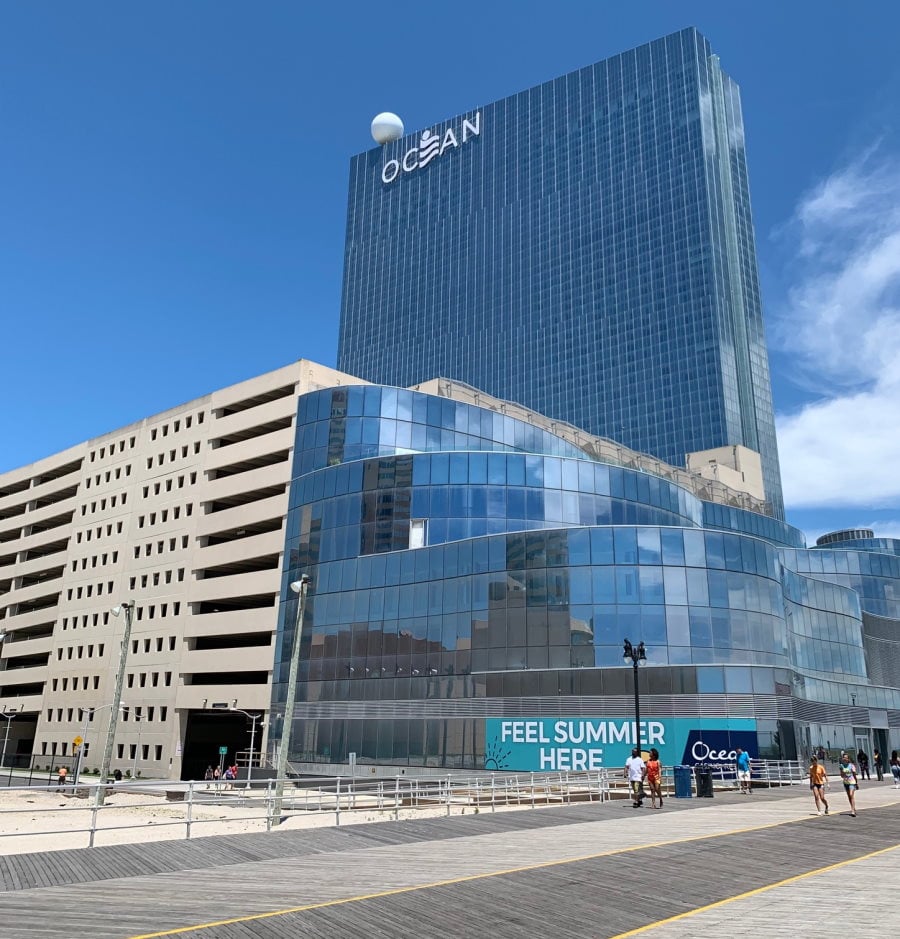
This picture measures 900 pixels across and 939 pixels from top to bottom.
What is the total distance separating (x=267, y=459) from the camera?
73.0m

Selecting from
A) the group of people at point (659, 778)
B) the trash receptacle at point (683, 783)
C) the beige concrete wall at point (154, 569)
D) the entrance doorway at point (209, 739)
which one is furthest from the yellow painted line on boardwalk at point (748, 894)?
the entrance doorway at point (209, 739)

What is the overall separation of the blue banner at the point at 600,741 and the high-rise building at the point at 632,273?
106582mm

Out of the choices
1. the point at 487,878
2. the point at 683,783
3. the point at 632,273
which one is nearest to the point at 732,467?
the point at 683,783

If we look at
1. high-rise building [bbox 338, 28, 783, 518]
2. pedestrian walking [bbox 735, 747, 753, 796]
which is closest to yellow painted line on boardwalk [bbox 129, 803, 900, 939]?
pedestrian walking [bbox 735, 747, 753, 796]

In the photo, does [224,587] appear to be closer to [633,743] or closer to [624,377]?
[633,743]

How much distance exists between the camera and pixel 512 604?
5041 centimetres

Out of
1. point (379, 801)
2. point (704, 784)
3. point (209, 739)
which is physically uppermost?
point (209, 739)

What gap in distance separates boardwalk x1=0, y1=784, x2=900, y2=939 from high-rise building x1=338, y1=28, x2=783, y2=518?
436ft

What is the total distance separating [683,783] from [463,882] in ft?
70.7

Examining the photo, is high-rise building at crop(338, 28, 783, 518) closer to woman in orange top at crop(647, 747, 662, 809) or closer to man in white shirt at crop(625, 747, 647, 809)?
man in white shirt at crop(625, 747, 647, 809)

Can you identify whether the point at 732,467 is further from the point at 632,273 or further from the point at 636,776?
the point at 636,776

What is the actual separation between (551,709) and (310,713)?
19.9 meters

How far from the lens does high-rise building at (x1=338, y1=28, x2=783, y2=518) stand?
15325cm

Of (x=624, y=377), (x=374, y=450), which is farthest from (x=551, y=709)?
(x=624, y=377)
